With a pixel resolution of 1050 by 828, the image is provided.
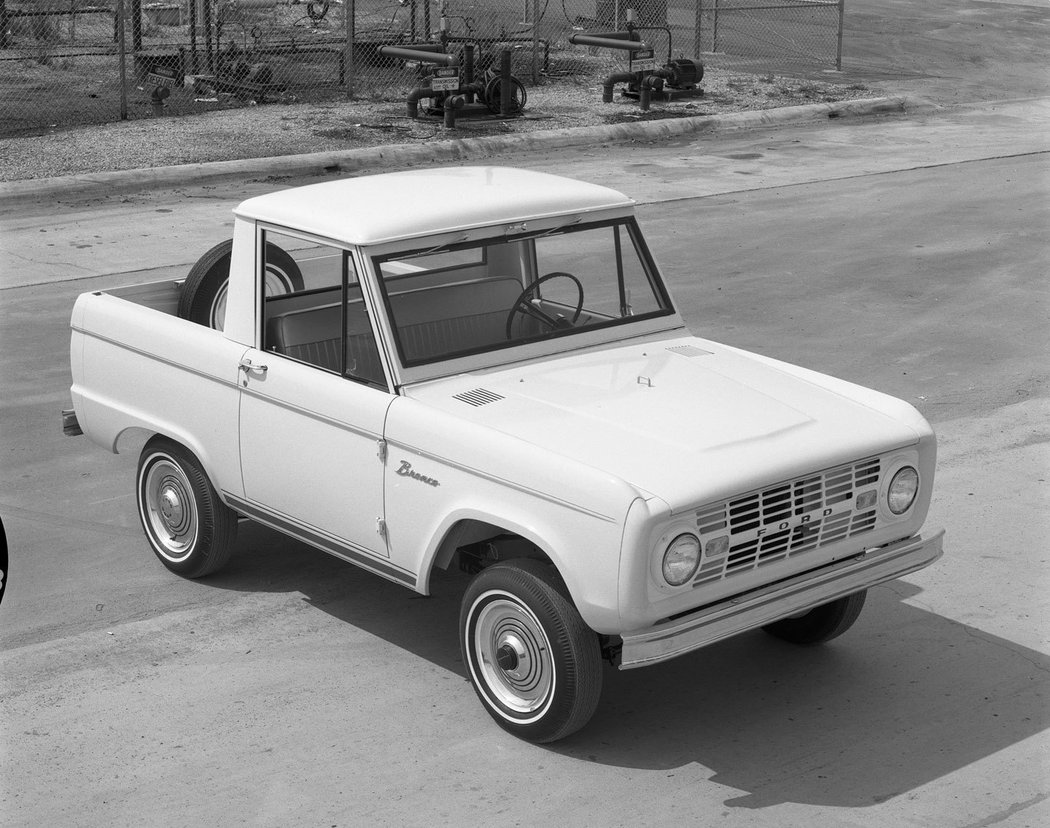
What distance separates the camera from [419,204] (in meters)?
5.95

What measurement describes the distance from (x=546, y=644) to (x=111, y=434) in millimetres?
2721

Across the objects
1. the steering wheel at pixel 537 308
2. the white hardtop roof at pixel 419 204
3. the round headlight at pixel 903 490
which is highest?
the white hardtop roof at pixel 419 204

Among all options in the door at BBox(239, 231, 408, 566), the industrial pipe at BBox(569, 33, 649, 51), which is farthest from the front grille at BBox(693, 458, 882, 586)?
the industrial pipe at BBox(569, 33, 649, 51)

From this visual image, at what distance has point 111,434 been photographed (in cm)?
666

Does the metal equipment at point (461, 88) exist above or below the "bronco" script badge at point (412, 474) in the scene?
above

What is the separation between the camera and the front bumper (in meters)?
4.69

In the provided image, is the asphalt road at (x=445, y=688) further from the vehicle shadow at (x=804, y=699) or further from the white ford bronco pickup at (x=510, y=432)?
the white ford bronco pickup at (x=510, y=432)

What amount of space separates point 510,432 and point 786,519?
3.29 ft

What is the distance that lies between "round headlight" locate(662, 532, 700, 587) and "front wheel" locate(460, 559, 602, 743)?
1.19 ft

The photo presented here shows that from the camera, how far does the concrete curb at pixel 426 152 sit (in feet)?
49.3

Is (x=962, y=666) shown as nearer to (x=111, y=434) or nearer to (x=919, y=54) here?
(x=111, y=434)

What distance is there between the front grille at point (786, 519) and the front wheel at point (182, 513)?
241cm

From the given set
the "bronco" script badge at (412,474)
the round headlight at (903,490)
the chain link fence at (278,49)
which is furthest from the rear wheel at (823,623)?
the chain link fence at (278,49)

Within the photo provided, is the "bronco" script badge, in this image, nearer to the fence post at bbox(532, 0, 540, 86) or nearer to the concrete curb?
the concrete curb
